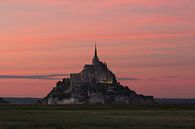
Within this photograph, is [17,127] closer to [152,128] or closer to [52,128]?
[52,128]

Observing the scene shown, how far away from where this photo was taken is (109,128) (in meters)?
58.2

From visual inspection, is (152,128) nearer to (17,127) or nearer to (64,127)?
(64,127)

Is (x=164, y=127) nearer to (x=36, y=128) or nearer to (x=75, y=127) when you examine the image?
(x=75, y=127)

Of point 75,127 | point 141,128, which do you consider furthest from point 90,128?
point 141,128

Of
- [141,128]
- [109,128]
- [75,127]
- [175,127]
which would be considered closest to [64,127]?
[75,127]

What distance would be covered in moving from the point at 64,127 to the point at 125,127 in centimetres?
711

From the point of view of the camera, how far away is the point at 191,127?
→ 58.6 meters

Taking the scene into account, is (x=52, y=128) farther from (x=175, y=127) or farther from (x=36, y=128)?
(x=175, y=127)

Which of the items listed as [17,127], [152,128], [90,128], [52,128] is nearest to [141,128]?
[152,128]

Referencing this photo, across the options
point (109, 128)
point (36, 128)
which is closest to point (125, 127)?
point (109, 128)

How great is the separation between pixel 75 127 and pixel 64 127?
4.20 feet

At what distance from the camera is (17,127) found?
5956cm

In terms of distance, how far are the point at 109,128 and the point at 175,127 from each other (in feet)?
25.5

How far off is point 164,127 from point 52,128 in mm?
13036
